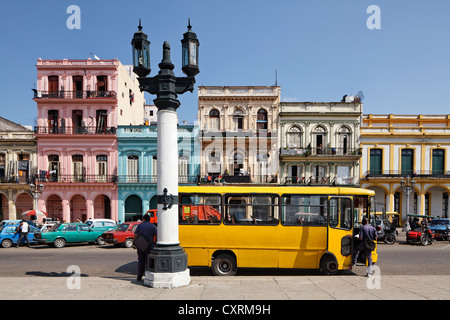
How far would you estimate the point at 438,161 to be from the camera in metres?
32.8

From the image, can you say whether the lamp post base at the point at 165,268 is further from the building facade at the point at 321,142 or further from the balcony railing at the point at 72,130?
the balcony railing at the point at 72,130

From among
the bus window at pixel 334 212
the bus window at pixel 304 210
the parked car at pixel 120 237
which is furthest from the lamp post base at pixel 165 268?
the parked car at pixel 120 237

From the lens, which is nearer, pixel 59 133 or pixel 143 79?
pixel 143 79

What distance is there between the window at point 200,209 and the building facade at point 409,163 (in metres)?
25.7

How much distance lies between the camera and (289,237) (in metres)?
10.6

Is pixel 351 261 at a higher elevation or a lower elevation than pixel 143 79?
lower

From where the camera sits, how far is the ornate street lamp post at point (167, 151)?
311 inches

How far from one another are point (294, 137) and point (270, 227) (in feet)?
76.3

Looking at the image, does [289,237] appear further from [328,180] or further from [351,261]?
[328,180]


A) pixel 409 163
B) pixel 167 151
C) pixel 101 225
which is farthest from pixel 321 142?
pixel 167 151

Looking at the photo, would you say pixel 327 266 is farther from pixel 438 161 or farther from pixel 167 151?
pixel 438 161

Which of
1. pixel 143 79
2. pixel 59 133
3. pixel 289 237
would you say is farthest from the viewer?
pixel 59 133
